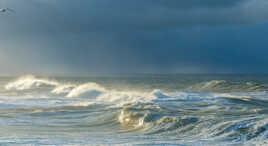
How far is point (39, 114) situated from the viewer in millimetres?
21516

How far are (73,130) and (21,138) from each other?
283 cm

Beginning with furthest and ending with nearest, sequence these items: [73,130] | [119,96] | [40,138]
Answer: [119,96] < [73,130] < [40,138]

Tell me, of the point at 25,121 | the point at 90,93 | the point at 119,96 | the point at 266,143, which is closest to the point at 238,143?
the point at 266,143

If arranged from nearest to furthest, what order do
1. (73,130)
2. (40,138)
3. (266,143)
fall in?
(266,143) → (40,138) → (73,130)

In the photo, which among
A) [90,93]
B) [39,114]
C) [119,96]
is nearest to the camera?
[39,114]

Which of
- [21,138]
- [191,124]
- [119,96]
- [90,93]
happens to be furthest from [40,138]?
[90,93]

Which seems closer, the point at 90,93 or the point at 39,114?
the point at 39,114

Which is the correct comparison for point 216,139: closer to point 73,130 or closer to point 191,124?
point 191,124

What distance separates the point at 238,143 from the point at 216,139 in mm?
896

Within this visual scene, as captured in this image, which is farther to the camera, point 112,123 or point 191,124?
point 112,123

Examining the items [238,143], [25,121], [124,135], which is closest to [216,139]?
[238,143]

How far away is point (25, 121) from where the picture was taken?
722 inches

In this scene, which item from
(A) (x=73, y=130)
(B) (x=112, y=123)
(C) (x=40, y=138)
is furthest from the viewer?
(B) (x=112, y=123)

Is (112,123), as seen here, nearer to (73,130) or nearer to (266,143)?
(73,130)
